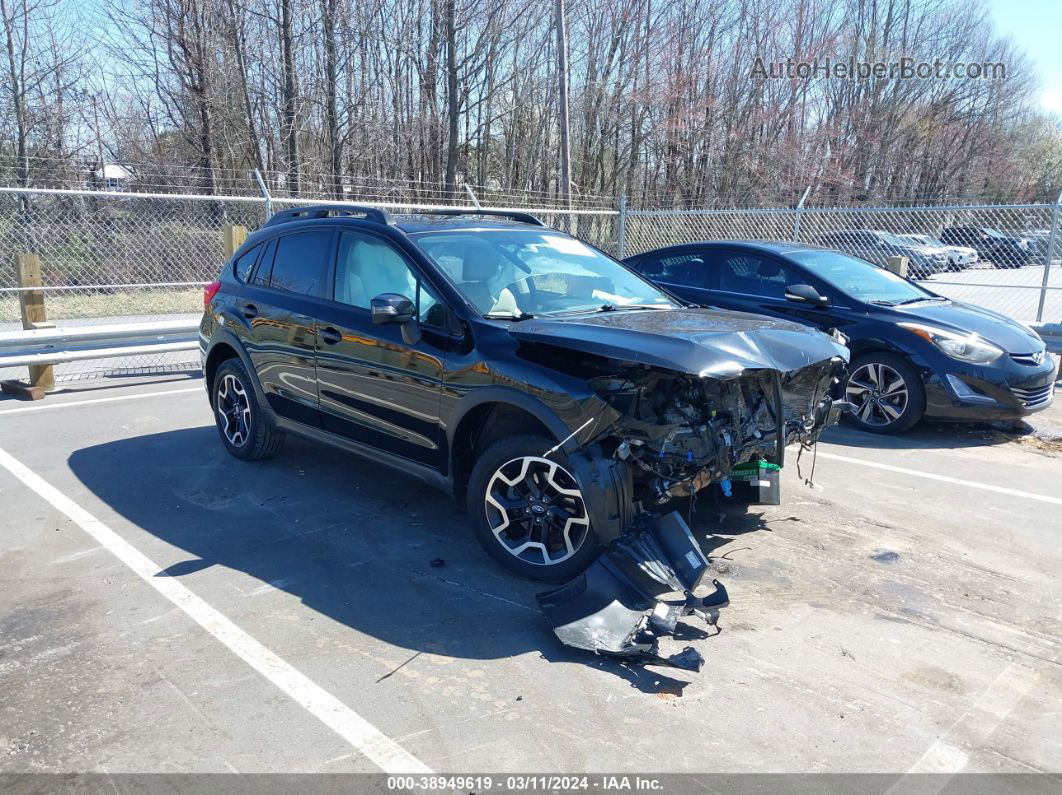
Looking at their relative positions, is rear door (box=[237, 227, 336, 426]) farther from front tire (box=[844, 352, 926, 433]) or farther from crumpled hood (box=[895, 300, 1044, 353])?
crumpled hood (box=[895, 300, 1044, 353])

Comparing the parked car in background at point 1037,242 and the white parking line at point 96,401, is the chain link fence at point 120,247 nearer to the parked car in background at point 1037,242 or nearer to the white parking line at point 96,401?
the white parking line at point 96,401

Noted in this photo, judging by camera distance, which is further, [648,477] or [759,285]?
[759,285]

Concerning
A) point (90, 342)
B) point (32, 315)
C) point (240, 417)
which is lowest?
point (240, 417)

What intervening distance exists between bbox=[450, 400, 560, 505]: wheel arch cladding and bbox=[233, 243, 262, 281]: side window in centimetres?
263

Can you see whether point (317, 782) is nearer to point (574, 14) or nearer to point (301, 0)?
point (301, 0)

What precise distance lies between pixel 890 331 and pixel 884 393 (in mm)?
551

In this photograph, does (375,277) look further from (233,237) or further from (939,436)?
(233,237)

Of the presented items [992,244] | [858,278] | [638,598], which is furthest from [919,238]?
[638,598]

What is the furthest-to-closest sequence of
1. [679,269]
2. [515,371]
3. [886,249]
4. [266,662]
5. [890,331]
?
[886,249]
[679,269]
[890,331]
[515,371]
[266,662]

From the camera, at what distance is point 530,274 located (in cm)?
507

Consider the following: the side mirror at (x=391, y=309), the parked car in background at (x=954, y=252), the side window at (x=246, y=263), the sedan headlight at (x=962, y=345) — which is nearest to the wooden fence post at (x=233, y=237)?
the side window at (x=246, y=263)

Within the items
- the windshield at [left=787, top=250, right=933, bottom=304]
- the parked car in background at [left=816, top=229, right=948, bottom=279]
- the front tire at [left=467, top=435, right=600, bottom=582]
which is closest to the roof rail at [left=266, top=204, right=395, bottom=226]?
the front tire at [left=467, top=435, right=600, bottom=582]

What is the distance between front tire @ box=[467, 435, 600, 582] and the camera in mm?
4129

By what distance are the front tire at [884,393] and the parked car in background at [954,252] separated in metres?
8.46
